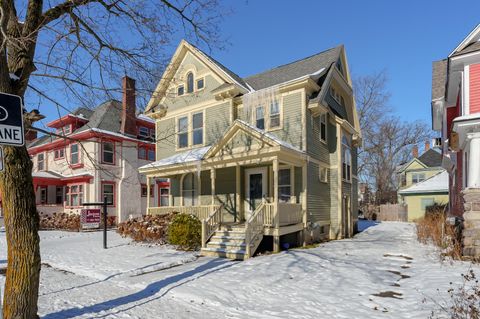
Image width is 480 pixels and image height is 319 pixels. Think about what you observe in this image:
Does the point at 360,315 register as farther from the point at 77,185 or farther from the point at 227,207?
the point at 77,185

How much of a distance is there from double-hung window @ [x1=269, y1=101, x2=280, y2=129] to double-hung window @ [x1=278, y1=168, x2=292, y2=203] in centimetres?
196

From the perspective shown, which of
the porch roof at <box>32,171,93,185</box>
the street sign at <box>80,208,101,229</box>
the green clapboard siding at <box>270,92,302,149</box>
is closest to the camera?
the green clapboard siding at <box>270,92,302,149</box>

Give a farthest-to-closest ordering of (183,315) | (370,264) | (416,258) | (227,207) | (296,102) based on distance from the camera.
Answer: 1. (227,207)
2. (296,102)
3. (416,258)
4. (370,264)
5. (183,315)

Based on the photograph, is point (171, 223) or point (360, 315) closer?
point (360, 315)

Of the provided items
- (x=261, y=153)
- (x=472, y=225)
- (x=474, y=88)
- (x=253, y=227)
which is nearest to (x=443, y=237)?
(x=472, y=225)

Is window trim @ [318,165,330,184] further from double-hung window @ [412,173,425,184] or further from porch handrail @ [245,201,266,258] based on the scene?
double-hung window @ [412,173,425,184]

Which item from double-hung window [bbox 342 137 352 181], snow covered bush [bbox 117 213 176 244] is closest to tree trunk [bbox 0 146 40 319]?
snow covered bush [bbox 117 213 176 244]

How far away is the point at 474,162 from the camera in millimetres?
9422

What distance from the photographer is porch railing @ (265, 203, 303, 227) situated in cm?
1105

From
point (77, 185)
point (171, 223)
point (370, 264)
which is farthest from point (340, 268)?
point (77, 185)

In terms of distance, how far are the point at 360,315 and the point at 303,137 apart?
8374 mm

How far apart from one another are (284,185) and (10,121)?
429 inches

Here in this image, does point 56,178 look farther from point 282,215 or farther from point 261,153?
point 282,215

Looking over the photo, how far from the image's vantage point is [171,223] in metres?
12.2
